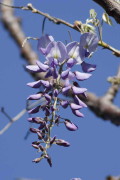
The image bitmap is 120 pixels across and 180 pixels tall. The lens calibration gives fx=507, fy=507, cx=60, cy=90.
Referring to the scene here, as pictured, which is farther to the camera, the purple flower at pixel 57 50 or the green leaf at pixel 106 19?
the green leaf at pixel 106 19

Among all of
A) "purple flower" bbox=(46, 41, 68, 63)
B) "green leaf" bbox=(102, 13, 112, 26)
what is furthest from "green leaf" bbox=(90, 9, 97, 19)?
"purple flower" bbox=(46, 41, 68, 63)

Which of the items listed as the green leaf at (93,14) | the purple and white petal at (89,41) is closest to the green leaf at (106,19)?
the green leaf at (93,14)

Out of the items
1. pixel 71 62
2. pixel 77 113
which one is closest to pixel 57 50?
pixel 71 62

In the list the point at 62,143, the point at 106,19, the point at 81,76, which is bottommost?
the point at 62,143

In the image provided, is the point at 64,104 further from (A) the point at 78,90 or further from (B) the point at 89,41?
(B) the point at 89,41

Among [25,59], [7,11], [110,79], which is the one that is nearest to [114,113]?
[110,79]

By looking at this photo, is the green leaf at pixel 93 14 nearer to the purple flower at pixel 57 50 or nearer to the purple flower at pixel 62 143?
the purple flower at pixel 57 50

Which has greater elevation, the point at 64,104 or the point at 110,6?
the point at 110,6

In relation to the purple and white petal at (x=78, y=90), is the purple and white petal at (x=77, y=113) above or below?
below
